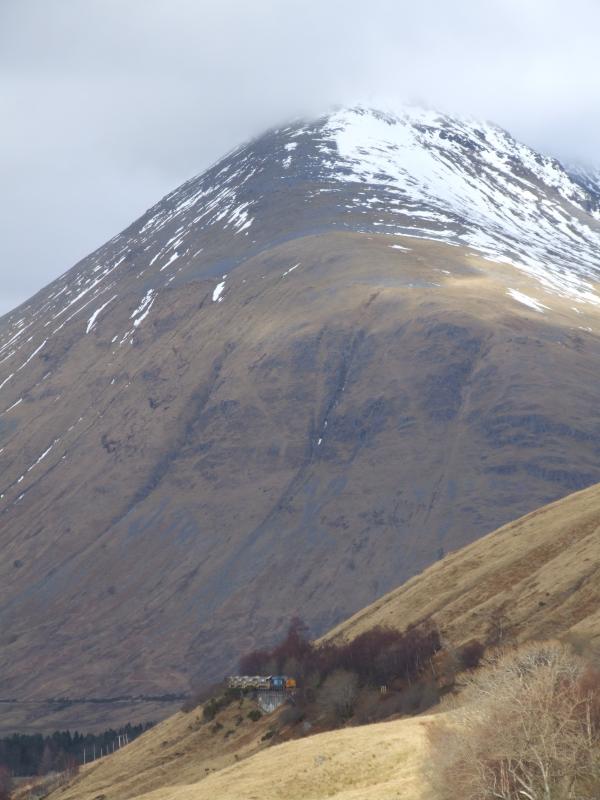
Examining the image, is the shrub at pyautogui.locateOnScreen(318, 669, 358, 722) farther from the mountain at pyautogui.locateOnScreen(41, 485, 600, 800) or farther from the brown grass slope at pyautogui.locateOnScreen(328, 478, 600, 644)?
the brown grass slope at pyautogui.locateOnScreen(328, 478, 600, 644)

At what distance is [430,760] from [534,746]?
5.88 m

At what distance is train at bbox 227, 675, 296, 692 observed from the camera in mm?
101438

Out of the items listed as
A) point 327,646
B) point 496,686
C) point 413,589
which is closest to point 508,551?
point 413,589

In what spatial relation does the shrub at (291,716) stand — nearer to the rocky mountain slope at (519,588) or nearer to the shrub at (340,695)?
the shrub at (340,695)

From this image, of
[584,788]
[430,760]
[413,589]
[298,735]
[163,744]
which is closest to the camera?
[584,788]

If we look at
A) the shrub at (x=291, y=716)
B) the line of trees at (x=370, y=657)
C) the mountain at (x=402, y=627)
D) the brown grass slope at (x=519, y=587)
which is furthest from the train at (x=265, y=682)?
the brown grass slope at (x=519, y=587)

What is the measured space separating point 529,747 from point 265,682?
59361 millimetres

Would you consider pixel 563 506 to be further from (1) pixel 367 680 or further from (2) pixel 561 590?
(1) pixel 367 680

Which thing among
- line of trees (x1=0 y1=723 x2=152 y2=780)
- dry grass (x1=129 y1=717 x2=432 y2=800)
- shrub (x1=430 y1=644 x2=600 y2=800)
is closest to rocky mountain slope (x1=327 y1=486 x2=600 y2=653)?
dry grass (x1=129 y1=717 x2=432 y2=800)

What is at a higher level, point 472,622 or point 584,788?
point 584,788

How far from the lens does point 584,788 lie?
45.5 metres

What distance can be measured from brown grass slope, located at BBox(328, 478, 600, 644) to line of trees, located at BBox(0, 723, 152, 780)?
48659 millimetres

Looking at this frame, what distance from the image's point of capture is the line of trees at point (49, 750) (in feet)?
499

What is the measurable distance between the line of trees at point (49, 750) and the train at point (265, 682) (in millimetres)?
44903
